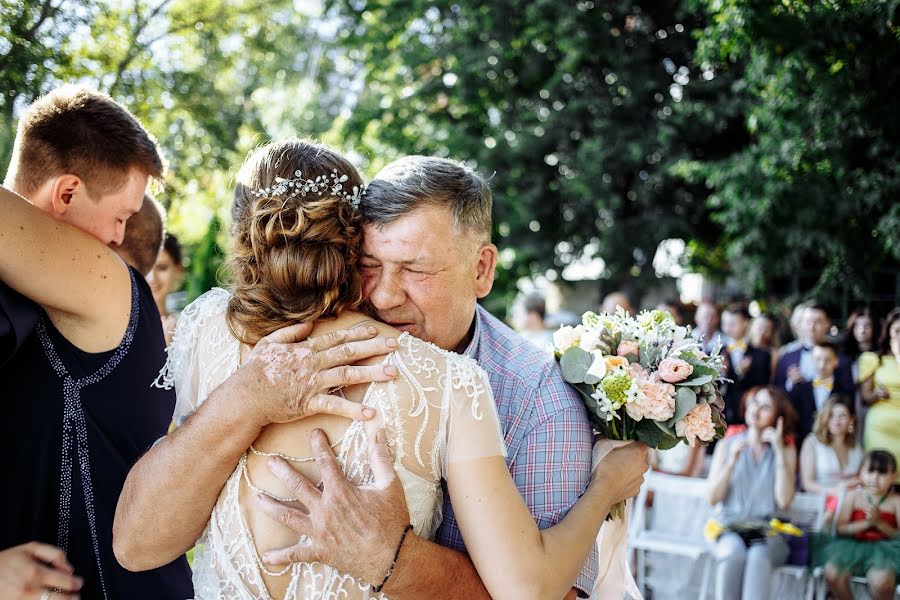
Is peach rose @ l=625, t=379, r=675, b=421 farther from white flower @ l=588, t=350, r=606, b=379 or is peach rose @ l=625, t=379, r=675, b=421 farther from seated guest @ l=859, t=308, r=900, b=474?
seated guest @ l=859, t=308, r=900, b=474

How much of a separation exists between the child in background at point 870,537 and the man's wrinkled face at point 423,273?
4464 millimetres

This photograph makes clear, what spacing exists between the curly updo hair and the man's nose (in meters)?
0.13

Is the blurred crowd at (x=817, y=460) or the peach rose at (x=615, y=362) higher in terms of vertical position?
the peach rose at (x=615, y=362)

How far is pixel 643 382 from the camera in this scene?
260 centimetres

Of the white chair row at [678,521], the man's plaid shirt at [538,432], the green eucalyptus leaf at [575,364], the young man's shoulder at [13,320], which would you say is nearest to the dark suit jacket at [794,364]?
the white chair row at [678,521]

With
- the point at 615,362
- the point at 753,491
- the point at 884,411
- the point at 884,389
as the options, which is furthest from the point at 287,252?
the point at 884,389

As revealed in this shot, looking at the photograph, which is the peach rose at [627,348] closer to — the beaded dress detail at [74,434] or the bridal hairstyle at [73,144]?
the beaded dress detail at [74,434]

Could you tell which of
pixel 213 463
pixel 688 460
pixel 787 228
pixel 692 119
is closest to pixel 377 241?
pixel 213 463

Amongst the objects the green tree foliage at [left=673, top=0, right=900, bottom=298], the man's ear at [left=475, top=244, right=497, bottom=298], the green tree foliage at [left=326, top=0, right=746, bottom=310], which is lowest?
the man's ear at [left=475, top=244, right=497, bottom=298]

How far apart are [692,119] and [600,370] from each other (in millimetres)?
9004

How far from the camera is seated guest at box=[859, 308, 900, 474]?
20.5ft

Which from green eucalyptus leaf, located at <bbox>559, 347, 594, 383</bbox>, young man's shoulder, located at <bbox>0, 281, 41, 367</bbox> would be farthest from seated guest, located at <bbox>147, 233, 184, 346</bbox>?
green eucalyptus leaf, located at <bbox>559, 347, 594, 383</bbox>

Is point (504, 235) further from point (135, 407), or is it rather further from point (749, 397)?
point (135, 407)

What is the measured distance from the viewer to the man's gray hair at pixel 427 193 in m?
2.28
